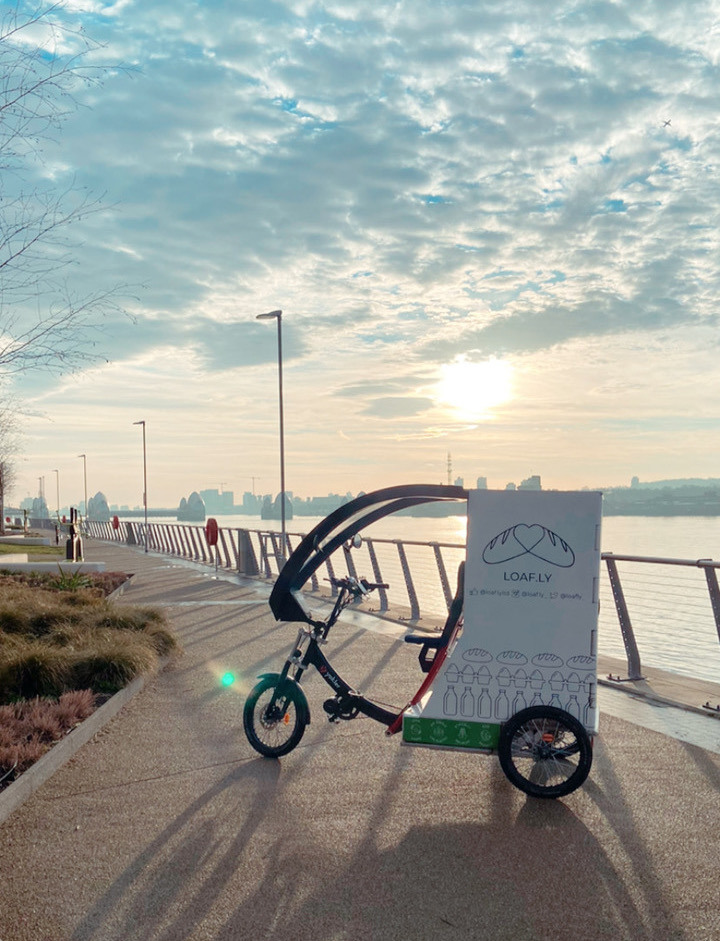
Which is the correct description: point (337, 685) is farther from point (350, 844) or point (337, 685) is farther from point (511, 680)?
point (350, 844)

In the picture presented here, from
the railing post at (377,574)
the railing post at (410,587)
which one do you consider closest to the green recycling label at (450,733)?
the railing post at (410,587)

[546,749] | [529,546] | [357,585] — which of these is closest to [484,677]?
[546,749]

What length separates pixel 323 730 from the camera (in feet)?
22.5

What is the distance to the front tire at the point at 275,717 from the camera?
19.5ft

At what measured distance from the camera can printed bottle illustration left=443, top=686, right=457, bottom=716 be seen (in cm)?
539

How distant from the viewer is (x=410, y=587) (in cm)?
1445

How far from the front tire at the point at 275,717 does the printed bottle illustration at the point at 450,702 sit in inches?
41.3

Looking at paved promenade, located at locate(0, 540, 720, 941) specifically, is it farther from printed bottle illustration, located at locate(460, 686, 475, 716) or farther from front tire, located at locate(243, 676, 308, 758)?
printed bottle illustration, located at locate(460, 686, 475, 716)

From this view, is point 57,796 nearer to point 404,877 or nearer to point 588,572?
point 404,877

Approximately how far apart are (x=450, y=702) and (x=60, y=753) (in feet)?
8.76

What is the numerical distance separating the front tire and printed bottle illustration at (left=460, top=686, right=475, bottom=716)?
115 cm

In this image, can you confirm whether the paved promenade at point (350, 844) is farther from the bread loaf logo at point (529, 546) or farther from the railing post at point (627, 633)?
the railing post at point (627, 633)

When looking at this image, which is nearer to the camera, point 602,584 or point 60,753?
point 60,753

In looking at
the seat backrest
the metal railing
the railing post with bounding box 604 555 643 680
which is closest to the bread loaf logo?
the seat backrest
